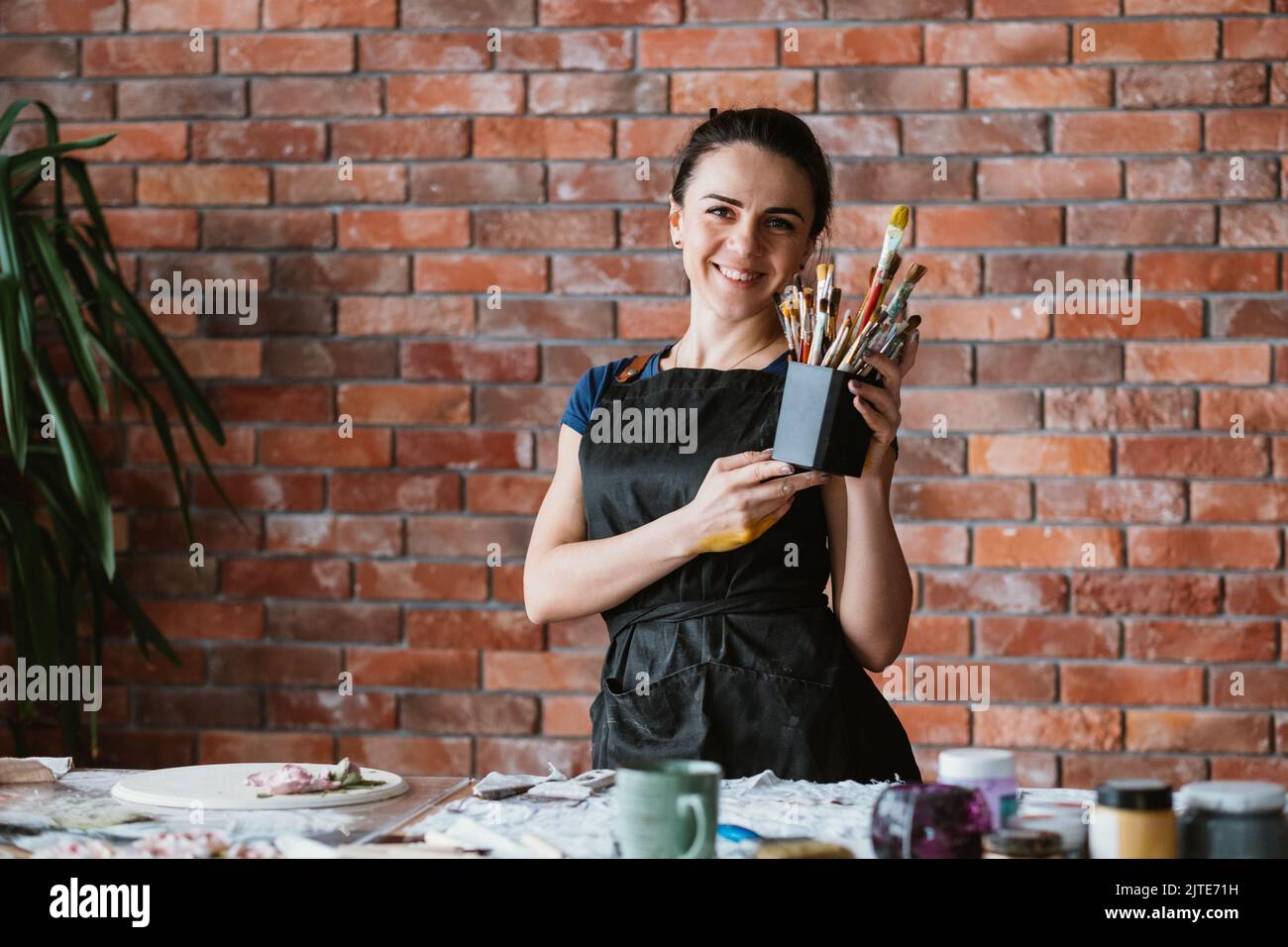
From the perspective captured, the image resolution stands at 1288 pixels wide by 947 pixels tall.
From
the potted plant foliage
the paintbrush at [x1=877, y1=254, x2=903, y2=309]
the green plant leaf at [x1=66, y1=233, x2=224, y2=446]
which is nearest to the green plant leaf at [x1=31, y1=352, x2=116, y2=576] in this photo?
the potted plant foliage

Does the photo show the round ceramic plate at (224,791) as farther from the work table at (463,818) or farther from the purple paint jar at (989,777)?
the purple paint jar at (989,777)

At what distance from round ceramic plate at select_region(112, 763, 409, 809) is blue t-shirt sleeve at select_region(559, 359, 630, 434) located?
587mm

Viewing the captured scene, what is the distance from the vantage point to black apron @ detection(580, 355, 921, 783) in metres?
1.47

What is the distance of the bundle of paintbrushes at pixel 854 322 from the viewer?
4.05 feet

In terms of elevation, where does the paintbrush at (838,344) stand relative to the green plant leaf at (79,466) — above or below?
above

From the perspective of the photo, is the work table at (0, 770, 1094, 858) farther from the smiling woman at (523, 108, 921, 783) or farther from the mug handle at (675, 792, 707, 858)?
the smiling woman at (523, 108, 921, 783)

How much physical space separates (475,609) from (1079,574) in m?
1.09

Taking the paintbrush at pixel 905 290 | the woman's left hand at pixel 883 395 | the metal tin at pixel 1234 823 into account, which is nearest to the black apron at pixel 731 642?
the woman's left hand at pixel 883 395

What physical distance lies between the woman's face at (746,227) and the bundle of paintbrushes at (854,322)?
8.1 inches

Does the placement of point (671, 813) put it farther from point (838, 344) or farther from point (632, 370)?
point (632, 370)

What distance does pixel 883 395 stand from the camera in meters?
1.34

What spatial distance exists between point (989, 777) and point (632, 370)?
2.90 feet
